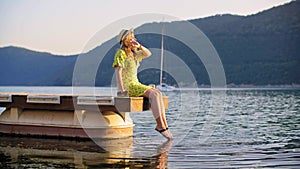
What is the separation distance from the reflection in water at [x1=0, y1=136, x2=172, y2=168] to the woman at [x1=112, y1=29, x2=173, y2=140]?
0.61 m

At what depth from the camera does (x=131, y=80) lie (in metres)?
11.4

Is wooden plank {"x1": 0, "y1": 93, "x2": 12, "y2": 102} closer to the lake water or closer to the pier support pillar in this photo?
the pier support pillar

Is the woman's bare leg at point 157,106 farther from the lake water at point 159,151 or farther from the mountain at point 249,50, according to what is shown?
the mountain at point 249,50

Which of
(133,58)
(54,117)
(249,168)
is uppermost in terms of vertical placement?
(133,58)

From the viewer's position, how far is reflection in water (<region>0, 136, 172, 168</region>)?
820 centimetres

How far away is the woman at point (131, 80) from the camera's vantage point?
11.0 metres

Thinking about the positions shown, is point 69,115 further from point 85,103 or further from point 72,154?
point 72,154

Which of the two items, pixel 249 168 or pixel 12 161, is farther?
pixel 12 161

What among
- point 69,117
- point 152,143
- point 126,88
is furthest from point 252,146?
point 69,117

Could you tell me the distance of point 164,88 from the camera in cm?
10388

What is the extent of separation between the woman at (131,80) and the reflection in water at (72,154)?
61 centimetres

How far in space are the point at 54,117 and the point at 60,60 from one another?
17625 centimetres

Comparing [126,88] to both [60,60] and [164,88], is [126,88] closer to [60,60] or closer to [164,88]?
[164,88]

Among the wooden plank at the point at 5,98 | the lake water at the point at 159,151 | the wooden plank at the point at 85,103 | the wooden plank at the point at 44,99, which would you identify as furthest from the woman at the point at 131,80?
the wooden plank at the point at 5,98
